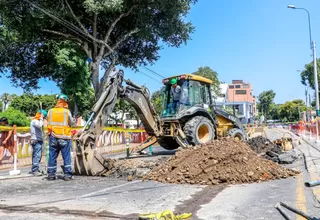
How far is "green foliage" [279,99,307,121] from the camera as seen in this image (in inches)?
3630

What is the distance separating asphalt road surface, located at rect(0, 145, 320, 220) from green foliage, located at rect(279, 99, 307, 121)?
91.6m

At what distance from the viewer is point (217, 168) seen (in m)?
7.27

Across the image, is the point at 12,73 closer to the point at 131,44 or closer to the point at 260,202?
the point at 131,44

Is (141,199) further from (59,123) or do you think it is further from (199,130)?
(199,130)

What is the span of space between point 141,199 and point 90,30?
15.8 m

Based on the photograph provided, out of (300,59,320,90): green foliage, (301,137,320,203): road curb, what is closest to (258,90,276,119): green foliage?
(300,59,320,90): green foliage

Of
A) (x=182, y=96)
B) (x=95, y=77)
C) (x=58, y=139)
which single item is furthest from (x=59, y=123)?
(x=95, y=77)

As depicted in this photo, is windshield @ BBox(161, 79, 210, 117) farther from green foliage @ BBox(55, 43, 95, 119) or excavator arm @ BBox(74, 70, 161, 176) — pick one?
green foliage @ BBox(55, 43, 95, 119)

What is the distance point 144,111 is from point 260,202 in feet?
20.9

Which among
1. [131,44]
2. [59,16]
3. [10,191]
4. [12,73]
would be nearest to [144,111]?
[10,191]

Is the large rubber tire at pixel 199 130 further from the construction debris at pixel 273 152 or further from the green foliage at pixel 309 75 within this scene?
the green foliage at pixel 309 75

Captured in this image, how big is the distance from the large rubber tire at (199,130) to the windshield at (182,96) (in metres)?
0.69

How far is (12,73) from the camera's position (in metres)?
21.7

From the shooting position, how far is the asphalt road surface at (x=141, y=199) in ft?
14.7
